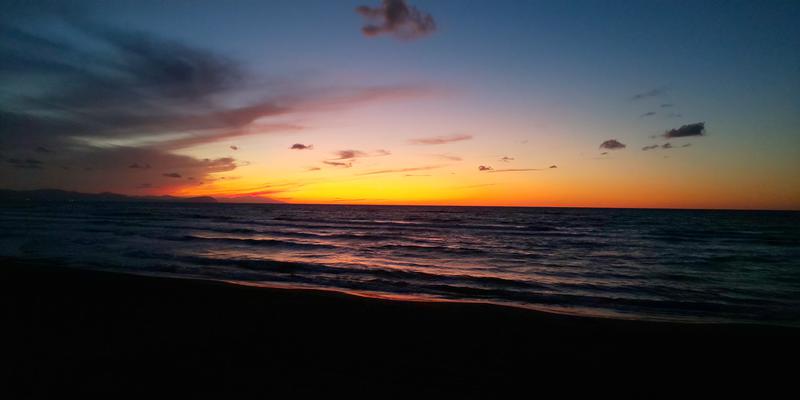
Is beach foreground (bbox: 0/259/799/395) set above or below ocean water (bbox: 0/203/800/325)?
above

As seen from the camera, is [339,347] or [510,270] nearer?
[339,347]

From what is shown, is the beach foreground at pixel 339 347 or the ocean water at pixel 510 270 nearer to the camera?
the beach foreground at pixel 339 347

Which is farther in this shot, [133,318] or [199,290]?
[199,290]

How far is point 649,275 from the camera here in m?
16.8

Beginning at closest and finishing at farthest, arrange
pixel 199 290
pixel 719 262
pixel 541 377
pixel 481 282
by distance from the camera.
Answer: pixel 541 377
pixel 199 290
pixel 481 282
pixel 719 262

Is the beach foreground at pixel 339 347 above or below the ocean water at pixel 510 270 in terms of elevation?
above

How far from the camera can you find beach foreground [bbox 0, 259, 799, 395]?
476cm

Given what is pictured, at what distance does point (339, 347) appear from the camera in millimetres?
5992

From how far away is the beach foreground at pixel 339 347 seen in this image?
15.6 feet

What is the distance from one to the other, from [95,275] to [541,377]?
14.9 metres

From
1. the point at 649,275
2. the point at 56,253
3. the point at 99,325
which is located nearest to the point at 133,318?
the point at 99,325

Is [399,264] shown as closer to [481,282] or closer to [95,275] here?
[481,282]

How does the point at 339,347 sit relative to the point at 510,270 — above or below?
above

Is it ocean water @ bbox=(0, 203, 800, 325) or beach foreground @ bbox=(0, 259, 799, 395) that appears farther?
ocean water @ bbox=(0, 203, 800, 325)
